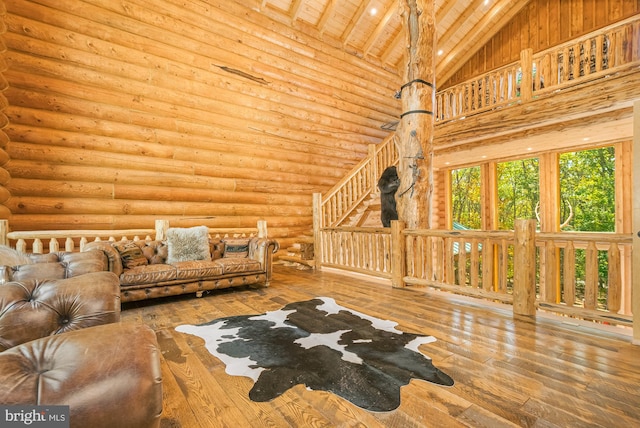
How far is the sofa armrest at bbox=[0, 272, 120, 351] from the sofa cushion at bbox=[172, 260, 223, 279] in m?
2.11

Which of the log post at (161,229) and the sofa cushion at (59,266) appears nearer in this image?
the sofa cushion at (59,266)

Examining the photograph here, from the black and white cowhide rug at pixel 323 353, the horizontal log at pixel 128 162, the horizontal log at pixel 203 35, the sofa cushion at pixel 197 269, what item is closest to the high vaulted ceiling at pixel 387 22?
the horizontal log at pixel 203 35

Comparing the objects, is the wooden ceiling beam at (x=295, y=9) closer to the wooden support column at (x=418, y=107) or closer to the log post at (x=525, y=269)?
the wooden support column at (x=418, y=107)

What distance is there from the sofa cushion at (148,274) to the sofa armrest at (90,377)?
9.06ft

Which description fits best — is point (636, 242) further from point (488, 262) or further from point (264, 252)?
point (264, 252)

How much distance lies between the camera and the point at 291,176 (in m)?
6.60

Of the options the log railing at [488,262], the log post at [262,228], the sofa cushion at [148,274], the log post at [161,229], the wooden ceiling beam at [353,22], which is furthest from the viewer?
the wooden ceiling beam at [353,22]

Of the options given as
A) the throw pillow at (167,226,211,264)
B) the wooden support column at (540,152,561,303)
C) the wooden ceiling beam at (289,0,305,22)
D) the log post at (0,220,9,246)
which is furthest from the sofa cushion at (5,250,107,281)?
the wooden support column at (540,152,561,303)

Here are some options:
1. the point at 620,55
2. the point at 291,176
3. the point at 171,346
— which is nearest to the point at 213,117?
the point at 291,176

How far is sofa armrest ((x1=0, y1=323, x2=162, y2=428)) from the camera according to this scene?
0.78 meters

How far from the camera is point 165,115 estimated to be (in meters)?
4.94

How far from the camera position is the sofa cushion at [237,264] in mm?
4013

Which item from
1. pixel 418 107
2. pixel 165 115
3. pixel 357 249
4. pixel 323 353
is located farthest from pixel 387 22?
pixel 323 353

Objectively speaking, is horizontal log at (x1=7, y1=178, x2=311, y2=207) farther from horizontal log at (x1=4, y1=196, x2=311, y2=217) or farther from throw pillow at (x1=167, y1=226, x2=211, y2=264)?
throw pillow at (x1=167, y1=226, x2=211, y2=264)
